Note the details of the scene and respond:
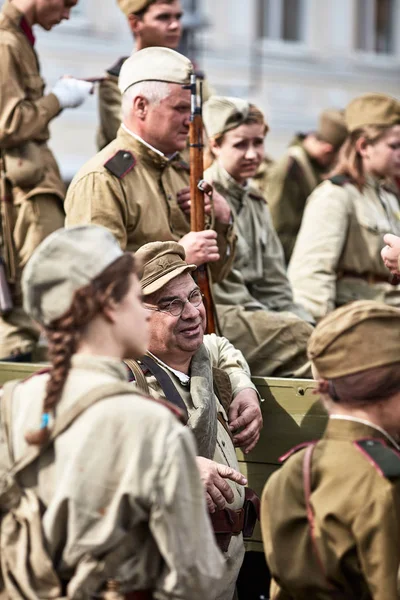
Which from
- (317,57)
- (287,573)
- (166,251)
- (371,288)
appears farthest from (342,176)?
(317,57)

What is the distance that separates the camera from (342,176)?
26.6 ft

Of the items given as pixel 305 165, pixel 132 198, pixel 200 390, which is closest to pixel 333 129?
pixel 305 165

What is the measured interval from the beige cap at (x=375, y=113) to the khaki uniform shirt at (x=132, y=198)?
2.12 metres

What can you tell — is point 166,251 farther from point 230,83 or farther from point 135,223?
point 230,83

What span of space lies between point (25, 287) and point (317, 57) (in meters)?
23.1

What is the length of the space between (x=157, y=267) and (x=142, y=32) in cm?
299

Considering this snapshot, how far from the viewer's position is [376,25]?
27.4 metres

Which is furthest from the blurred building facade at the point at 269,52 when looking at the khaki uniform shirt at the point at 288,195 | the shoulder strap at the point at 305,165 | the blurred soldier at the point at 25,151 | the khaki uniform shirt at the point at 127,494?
the khaki uniform shirt at the point at 127,494

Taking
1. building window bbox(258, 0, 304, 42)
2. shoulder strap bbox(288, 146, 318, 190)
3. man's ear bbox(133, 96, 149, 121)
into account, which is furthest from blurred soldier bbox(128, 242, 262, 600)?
building window bbox(258, 0, 304, 42)

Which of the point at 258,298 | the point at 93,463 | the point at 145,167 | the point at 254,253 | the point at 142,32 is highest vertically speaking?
the point at 93,463

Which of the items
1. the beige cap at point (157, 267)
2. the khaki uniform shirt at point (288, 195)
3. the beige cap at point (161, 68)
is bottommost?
the khaki uniform shirt at point (288, 195)

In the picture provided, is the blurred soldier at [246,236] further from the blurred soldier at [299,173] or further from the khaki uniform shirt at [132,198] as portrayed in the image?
the blurred soldier at [299,173]

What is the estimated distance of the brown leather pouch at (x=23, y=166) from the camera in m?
7.31

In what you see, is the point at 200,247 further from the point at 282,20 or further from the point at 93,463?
the point at 282,20
